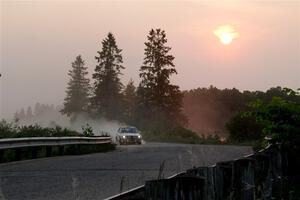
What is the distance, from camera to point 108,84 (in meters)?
98.6

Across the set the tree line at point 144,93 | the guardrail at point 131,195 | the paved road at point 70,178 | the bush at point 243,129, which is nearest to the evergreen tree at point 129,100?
the tree line at point 144,93

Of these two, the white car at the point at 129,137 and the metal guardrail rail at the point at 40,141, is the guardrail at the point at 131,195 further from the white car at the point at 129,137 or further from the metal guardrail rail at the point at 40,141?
the white car at the point at 129,137

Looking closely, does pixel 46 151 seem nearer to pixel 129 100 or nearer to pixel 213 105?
pixel 129 100

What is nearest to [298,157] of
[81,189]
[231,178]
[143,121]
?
[81,189]

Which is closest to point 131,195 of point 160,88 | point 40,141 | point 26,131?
point 40,141

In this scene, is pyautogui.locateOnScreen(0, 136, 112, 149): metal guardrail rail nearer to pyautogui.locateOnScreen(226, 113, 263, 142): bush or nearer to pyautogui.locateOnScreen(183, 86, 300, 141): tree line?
pyautogui.locateOnScreen(226, 113, 263, 142): bush

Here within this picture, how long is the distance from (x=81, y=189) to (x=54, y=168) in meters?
4.96

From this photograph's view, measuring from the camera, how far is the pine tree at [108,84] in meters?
97.3

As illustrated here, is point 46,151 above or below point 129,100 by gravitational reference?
below

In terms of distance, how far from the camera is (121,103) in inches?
4026

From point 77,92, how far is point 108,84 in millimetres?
24443

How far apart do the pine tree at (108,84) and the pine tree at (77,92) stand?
15.8m

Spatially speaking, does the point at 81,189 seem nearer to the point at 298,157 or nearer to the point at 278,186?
the point at 278,186

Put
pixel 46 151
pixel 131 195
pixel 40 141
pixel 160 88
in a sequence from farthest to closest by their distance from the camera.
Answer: pixel 160 88
pixel 46 151
pixel 40 141
pixel 131 195
